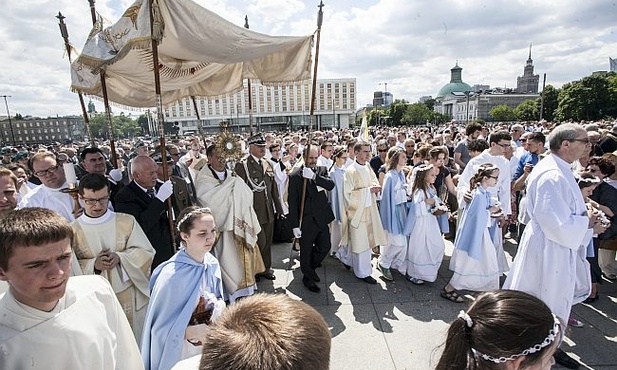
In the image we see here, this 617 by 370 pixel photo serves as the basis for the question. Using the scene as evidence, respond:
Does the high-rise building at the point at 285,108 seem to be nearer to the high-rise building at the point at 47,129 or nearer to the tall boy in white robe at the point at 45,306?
the high-rise building at the point at 47,129

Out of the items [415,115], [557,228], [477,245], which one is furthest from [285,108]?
[557,228]

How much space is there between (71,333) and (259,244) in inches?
156

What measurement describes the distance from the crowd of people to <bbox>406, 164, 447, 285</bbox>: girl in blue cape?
22mm

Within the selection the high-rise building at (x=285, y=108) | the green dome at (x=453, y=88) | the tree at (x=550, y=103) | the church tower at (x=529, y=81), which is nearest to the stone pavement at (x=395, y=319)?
the tree at (x=550, y=103)

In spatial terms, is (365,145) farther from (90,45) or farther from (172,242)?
(90,45)

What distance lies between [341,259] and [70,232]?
484cm

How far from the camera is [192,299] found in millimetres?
2498

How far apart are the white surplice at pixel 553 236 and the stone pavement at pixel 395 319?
2.47ft

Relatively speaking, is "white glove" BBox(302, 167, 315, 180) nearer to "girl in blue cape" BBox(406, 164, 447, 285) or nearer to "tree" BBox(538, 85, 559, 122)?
"girl in blue cape" BBox(406, 164, 447, 285)

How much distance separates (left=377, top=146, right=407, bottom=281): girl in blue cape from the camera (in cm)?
546

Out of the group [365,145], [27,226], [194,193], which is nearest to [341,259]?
[365,145]

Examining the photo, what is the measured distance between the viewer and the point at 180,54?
440 cm

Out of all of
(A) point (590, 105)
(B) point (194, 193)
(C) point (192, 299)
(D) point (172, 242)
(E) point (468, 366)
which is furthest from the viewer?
(A) point (590, 105)

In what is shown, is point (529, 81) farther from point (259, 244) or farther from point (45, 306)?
point (45, 306)
